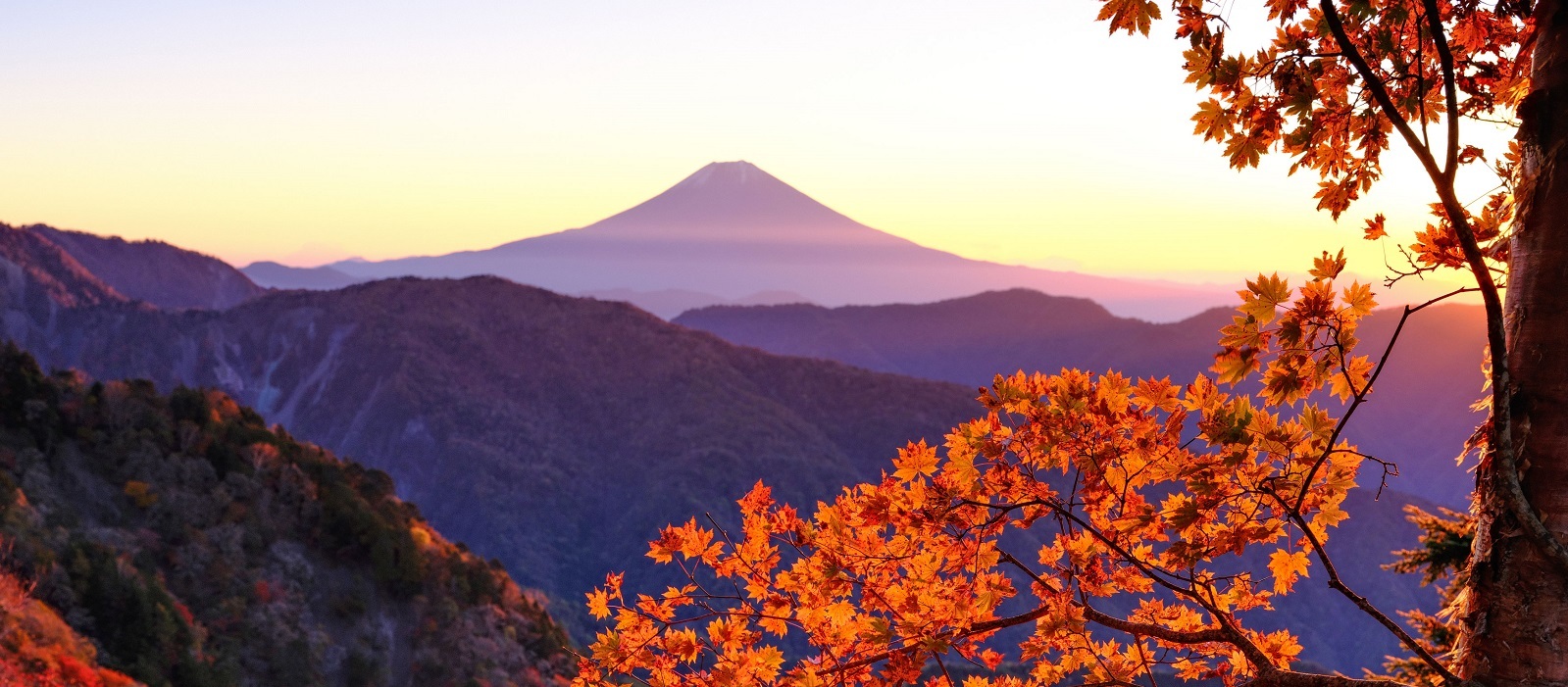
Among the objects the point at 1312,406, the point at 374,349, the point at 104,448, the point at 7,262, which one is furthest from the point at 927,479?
the point at 7,262

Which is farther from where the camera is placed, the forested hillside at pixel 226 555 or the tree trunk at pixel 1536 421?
the forested hillside at pixel 226 555

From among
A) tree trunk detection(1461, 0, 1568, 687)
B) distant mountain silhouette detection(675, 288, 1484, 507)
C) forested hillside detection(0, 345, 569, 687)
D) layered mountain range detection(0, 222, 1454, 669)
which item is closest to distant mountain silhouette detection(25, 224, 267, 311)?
layered mountain range detection(0, 222, 1454, 669)

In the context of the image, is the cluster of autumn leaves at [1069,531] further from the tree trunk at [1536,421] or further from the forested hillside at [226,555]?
the forested hillside at [226,555]

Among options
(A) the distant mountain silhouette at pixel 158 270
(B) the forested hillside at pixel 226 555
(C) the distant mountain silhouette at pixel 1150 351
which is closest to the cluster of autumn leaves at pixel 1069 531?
(B) the forested hillside at pixel 226 555

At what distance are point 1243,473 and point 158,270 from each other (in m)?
190

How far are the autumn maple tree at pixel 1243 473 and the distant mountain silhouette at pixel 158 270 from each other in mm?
174401

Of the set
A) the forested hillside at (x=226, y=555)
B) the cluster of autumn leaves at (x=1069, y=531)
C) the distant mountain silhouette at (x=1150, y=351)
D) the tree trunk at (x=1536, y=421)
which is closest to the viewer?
the tree trunk at (x=1536, y=421)

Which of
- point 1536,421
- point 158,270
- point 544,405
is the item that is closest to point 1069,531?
point 1536,421

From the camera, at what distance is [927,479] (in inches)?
154

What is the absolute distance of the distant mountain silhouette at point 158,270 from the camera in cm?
15950

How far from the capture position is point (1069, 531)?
414 cm

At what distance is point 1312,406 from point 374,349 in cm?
11202

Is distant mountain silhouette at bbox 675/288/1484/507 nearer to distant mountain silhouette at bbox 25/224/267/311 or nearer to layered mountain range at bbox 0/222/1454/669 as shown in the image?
layered mountain range at bbox 0/222/1454/669

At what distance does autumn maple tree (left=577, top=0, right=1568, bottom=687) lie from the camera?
3.01 metres
